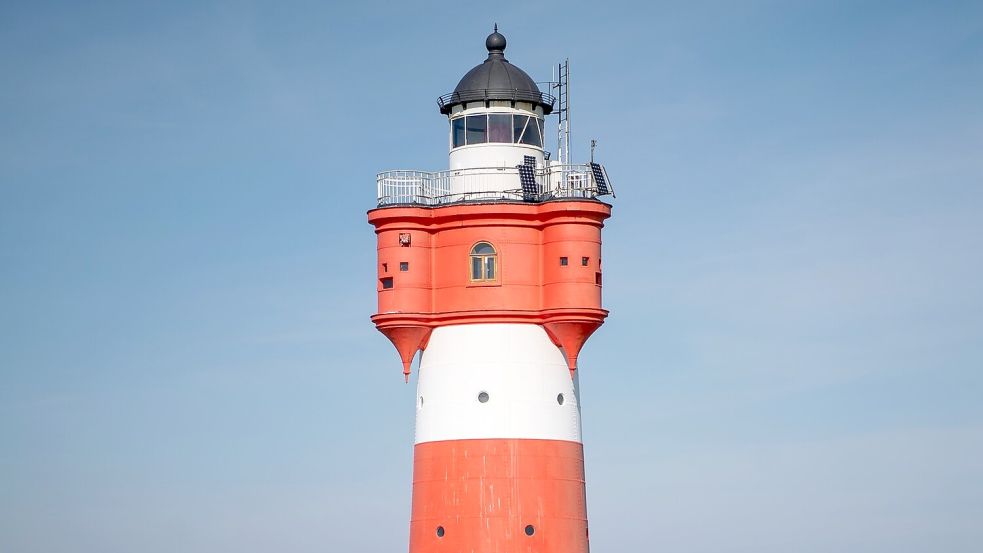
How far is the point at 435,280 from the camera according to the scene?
64.2m

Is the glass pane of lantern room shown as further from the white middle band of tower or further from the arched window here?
the white middle band of tower

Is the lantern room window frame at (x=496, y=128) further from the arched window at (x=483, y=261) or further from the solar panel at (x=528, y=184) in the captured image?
the arched window at (x=483, y=261)

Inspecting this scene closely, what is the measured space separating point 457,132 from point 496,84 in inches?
72.1

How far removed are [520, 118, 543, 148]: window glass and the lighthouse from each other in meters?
0.08

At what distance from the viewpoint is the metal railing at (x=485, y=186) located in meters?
64.2

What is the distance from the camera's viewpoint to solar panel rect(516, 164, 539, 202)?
63.8m

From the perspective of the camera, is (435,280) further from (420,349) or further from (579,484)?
(579,484)

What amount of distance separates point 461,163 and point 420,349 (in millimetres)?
5463

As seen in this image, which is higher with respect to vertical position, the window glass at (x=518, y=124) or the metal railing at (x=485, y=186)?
the window glass at (x=518, y=124)

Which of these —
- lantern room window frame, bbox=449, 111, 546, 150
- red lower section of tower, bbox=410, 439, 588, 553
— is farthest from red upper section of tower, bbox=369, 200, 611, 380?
red lower section of tower, bbox=410, 439, 588, 553

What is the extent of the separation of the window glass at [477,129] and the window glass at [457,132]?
0.28 meters

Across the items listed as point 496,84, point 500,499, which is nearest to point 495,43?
point 496,84

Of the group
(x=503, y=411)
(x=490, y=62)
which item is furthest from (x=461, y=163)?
(x=503, y=411)

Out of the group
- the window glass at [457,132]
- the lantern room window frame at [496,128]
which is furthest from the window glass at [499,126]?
the window glass at [457,132]
